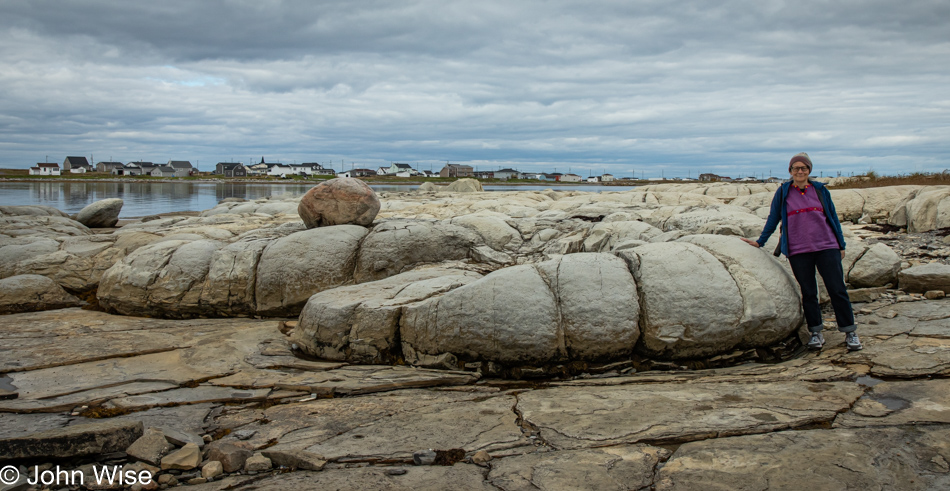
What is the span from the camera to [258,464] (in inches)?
161

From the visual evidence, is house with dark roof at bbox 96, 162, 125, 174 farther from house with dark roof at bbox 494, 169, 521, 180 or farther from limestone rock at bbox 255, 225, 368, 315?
limestone rock at bbox 255, 225, 368, 315

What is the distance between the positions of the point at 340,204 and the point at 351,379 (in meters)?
5.14

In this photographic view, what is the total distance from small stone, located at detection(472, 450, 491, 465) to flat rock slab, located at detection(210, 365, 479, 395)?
193 cm

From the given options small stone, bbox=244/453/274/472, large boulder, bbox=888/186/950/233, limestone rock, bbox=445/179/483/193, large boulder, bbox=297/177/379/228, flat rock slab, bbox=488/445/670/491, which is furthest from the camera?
limestone rock, bbox=445/179/483/193

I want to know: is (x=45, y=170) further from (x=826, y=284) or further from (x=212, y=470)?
(x=826, y=284)

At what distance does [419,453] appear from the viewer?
13.7 feet

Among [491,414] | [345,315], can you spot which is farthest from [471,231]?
[491,414]

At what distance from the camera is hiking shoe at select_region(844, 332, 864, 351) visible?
19.3 feet

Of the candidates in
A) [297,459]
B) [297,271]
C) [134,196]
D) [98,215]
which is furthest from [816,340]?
[134,196]

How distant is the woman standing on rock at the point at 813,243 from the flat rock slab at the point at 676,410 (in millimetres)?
1199

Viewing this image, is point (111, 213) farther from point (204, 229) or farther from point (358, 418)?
point (358, 418)

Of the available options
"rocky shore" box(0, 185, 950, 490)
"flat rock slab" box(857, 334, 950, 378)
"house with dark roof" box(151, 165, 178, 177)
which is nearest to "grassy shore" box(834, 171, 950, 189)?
"rocky shore" box(0, 185, 950, 490)

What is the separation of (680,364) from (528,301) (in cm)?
180

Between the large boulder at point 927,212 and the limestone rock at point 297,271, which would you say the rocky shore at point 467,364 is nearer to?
the limestone rock at point 297,271
